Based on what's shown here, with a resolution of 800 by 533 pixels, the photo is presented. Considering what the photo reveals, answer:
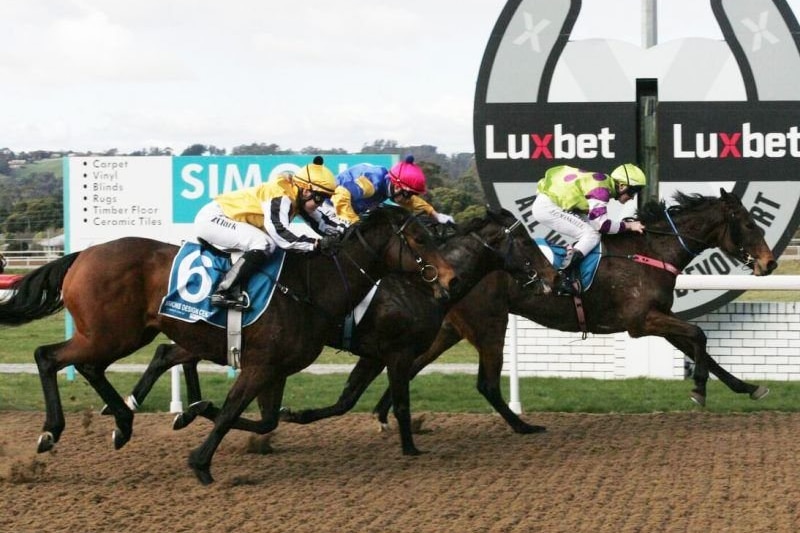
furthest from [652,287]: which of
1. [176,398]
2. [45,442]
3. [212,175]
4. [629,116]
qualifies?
[45,442]

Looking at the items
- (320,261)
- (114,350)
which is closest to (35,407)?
(114,350)

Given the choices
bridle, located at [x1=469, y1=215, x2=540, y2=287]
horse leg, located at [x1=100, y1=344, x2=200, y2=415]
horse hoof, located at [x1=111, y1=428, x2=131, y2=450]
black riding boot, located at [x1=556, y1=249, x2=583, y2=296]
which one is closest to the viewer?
horse hoof, located at [x1=111, y1=428, x2=131, y2=450]

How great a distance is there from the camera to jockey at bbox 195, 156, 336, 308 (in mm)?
6117

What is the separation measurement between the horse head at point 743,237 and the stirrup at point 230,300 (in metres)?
3.61

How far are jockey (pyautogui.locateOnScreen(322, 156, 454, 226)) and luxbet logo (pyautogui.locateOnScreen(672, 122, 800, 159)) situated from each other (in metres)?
3.51

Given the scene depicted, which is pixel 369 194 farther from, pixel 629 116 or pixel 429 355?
pixel 629 116

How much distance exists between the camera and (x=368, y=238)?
6.48 meters

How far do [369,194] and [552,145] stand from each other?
3.32m

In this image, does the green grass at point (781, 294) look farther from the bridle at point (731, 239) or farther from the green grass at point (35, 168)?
the green grass at point (35, 168)

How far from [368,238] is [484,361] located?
1.59 meters

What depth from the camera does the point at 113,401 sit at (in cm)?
666

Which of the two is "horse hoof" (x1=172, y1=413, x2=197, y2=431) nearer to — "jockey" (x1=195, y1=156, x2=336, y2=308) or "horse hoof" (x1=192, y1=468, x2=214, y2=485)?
"horse hoof" (x1=192, y1=468, x2=214, y2=485)

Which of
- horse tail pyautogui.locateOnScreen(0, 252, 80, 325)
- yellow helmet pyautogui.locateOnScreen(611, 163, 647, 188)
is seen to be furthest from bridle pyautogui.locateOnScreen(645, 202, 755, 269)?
horse tail pyautogui.locateOnScreen(0, 252, 80, 325)

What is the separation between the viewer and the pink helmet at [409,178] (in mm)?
7086
